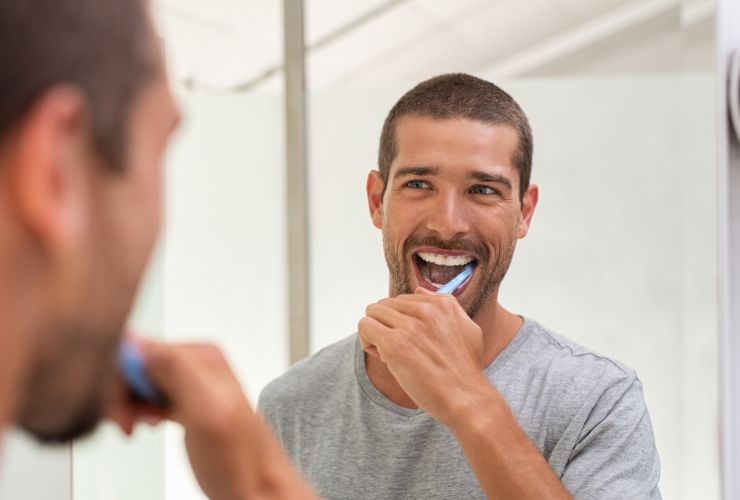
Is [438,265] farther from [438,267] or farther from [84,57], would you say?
[84,57]

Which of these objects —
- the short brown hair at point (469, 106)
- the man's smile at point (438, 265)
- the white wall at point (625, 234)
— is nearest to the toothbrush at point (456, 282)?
the man's smile at point (438, 265)

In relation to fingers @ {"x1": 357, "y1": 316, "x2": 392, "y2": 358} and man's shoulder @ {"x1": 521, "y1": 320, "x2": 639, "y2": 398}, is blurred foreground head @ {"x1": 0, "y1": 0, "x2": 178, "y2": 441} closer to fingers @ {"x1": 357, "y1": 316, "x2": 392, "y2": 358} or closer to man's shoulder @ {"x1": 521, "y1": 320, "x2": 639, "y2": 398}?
fingers @ {"x1": 357, "y1": 316, "x2": 392, "y2": 358}

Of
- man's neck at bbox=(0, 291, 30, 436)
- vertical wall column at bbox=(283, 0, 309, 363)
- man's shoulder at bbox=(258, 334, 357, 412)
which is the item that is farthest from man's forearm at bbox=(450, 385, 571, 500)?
vertical wall column at bbox=(283, 0, 309, 363)

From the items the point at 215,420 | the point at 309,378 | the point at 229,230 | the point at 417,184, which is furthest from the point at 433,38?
the point at 215,420

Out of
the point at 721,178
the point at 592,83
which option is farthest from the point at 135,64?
the point at 592,83

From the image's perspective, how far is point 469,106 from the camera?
87 cm

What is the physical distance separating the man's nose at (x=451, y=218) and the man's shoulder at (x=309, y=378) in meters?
0.18

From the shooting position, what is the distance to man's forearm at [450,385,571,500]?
69 cm

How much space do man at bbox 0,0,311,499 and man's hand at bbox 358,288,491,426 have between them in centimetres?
42

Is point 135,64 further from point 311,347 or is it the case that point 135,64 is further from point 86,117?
point 311,347

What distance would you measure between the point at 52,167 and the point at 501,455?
0.51 m

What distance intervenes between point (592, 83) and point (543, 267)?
32cm

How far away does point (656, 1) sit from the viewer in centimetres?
135

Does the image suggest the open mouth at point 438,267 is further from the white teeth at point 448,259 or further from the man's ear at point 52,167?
the man's ear at point 52,167
